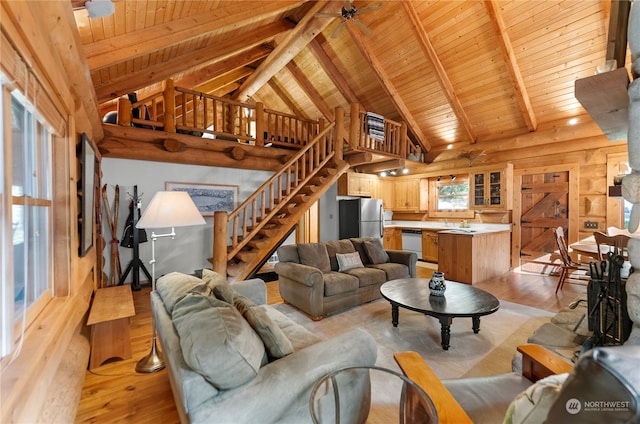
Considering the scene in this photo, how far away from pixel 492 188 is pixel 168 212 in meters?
6.12

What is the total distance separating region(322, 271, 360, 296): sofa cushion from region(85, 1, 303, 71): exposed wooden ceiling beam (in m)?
3.05

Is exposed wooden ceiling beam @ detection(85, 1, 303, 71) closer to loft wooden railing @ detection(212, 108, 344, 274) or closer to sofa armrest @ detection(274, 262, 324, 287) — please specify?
loft wooden railing @ detection(212, 108, 344, 274)

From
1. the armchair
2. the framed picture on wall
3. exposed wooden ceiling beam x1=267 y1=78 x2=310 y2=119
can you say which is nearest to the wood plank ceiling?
exposed wooden ceiling beam x1=267 y1=78 x2=310 y2=119

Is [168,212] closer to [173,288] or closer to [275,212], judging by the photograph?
[173,288]

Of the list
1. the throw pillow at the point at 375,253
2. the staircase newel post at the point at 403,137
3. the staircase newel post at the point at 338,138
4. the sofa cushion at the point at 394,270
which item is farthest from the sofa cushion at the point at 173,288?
the staircase newel post at the point at 403,137

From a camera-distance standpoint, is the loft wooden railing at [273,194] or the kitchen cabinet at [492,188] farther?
the kitchen cabinet at [492,188]

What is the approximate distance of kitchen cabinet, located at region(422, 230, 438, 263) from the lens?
6277mm

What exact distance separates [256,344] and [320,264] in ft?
7.97

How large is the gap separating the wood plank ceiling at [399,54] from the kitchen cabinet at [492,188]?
0.74 metres

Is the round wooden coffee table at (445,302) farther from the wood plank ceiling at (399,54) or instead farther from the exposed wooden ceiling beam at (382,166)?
the exposed wooden ceiling beam at (382,166)

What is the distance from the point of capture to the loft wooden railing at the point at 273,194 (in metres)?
3.45

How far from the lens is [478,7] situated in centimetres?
414

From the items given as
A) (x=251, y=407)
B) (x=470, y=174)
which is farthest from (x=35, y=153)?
(x=470, y=174)

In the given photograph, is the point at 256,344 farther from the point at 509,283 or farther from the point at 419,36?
the point at 419,36
